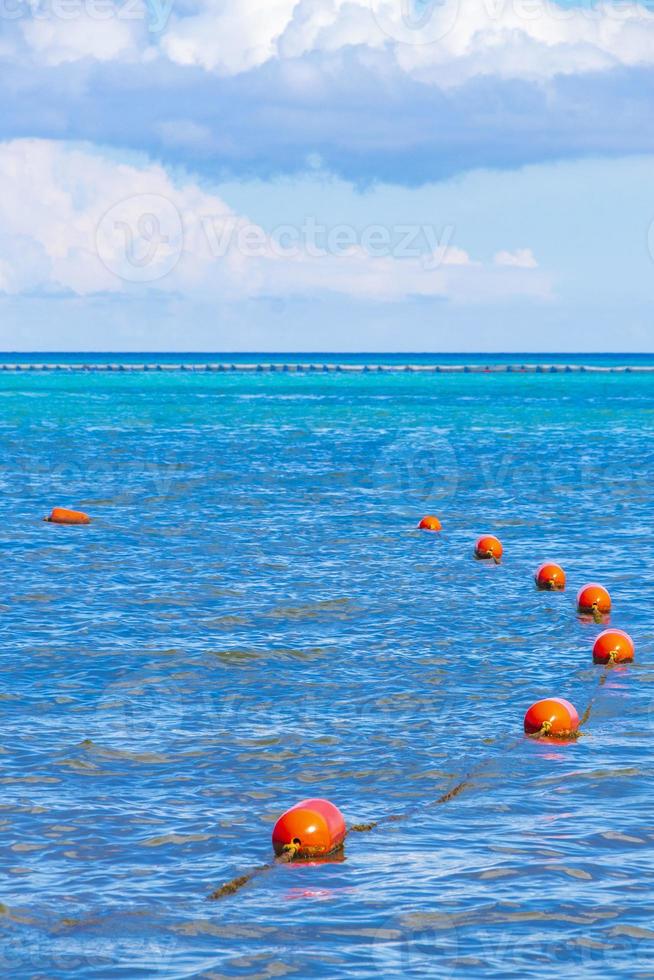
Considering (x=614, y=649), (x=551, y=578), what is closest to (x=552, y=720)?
(x=614, y=649)

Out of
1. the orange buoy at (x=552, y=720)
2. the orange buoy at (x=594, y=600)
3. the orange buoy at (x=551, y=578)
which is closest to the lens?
the orange buoy at (x=552, y=720)

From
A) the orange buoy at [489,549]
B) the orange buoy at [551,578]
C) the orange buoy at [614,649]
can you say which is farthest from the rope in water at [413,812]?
the orange buoy at [489,549]

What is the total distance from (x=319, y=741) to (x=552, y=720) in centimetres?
270

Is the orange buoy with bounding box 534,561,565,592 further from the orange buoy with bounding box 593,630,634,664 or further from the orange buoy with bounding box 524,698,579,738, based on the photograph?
the orange buoy with bounding box 524,698,579,738

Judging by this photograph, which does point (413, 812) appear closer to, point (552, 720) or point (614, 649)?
point (552, 720)

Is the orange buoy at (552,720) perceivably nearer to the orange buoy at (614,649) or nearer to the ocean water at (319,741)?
the ocean water at (319,741)

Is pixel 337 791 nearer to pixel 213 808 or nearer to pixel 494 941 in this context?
pixel 213 808

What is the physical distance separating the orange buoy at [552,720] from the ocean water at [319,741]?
0.95ft

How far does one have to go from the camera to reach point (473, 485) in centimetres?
4669

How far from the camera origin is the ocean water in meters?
10.3

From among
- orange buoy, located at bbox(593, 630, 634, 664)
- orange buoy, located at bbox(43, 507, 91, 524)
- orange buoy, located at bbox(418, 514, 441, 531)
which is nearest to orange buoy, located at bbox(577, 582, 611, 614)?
orange buoy, located at bbox(593, 630, 634, 664)

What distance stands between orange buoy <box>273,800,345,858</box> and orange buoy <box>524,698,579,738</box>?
14.3 feet

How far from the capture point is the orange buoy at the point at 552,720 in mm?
15516

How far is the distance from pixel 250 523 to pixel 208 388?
411 feet
